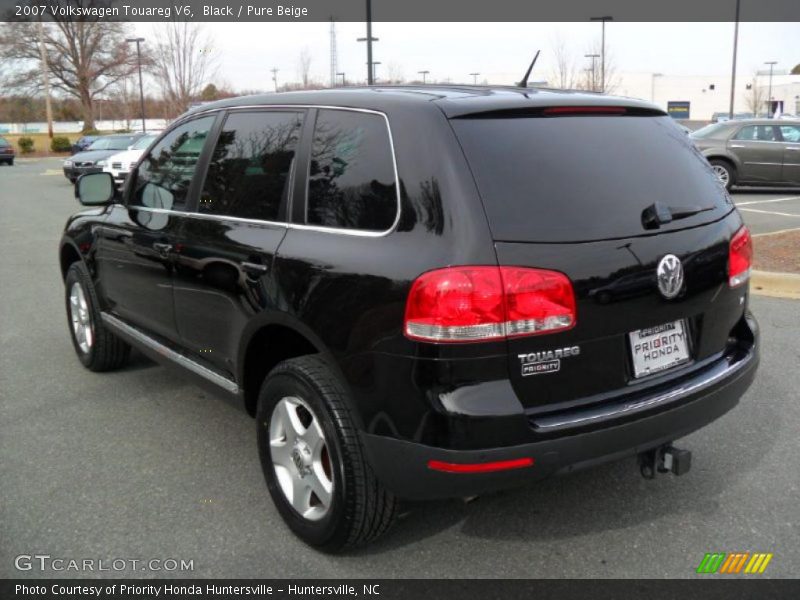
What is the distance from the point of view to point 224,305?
11.1 feet

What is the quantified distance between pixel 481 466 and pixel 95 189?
135 inches

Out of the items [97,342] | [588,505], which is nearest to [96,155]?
[97,342]

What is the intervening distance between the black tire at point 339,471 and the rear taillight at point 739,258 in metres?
1.66

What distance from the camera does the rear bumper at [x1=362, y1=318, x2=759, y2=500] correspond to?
2482 mm

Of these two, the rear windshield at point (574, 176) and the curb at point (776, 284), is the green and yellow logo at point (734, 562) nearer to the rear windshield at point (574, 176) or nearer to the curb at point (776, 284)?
the rear windshield at point (574, 176)

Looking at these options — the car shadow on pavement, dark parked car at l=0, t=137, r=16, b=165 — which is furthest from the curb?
dark parked car at l=0, t=137, r=16, b=165

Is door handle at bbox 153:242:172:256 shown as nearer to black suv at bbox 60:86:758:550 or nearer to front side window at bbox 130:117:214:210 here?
front side window at bbox 130:117:214:210

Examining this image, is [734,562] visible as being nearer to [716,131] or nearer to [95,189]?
[95,189]

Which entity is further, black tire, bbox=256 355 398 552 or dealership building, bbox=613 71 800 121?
dealership building, bbox=613 71 800 121

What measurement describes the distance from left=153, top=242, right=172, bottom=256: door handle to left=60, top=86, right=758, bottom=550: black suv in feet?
1.43

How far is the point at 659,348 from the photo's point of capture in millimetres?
2824

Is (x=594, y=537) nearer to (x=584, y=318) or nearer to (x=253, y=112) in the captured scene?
(x=584, y=318)
